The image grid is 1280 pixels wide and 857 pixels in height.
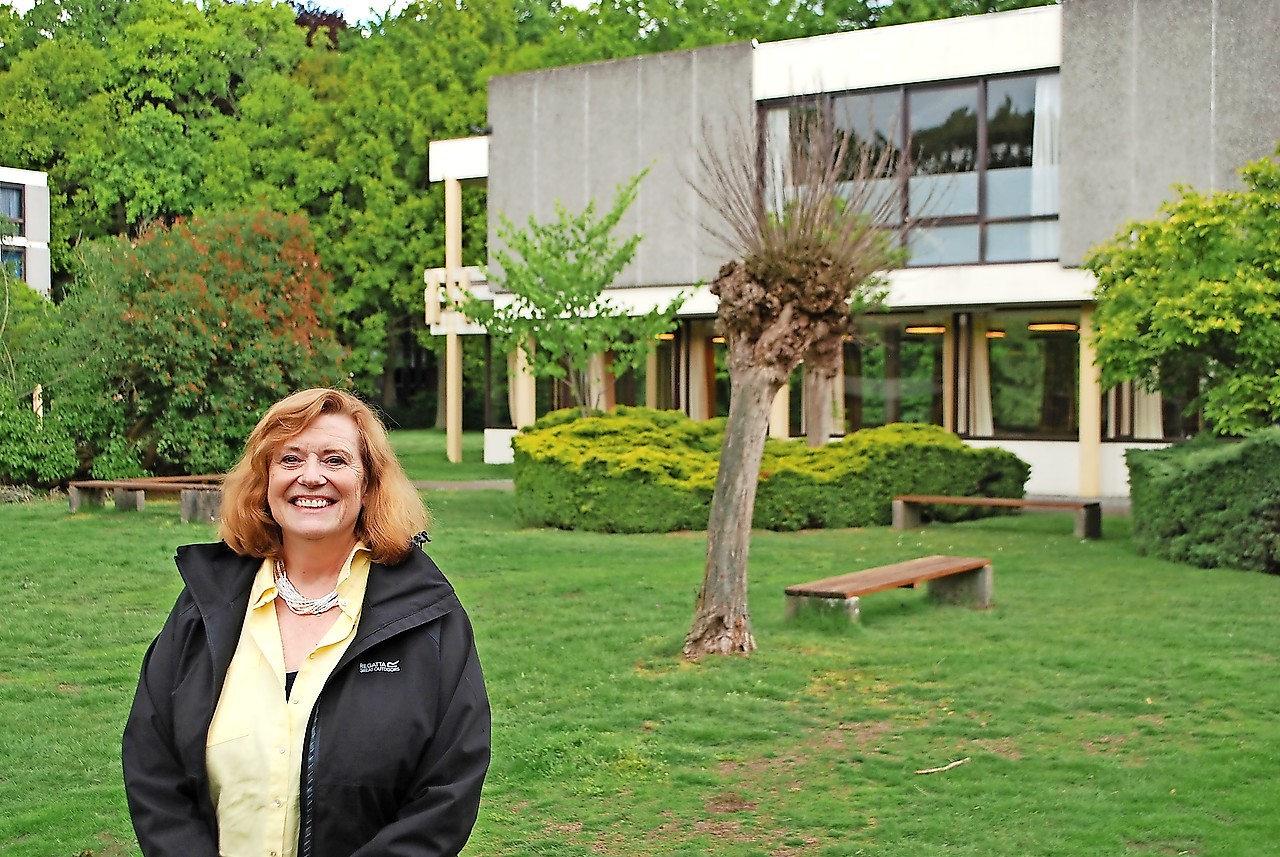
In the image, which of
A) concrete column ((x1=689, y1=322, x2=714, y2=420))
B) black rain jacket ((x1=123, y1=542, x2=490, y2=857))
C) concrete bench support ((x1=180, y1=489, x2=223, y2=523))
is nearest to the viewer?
black rain jacket ((x1=123, y1=542, x2=490, y2=857))

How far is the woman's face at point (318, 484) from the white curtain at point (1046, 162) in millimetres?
21781

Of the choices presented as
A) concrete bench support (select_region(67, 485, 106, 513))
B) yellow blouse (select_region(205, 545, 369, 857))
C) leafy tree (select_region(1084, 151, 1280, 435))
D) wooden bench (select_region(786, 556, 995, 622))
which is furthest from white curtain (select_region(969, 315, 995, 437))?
yellow blouse (select_region(205, 545, 369, 857))

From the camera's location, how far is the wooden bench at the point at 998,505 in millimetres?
18000

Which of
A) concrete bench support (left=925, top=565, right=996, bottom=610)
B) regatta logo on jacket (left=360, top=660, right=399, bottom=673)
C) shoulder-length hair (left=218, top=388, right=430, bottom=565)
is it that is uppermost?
shoulder-length hair (left=218, top=388, right=430, bottom=565)

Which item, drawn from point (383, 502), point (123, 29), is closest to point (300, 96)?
point (123, 29)

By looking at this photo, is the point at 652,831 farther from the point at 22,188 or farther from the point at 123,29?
the point at 123,29

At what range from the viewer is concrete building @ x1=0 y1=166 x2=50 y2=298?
5016 cm

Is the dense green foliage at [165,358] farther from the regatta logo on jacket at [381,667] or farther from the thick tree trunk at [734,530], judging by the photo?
the regatta logo on jacket at [381,667]

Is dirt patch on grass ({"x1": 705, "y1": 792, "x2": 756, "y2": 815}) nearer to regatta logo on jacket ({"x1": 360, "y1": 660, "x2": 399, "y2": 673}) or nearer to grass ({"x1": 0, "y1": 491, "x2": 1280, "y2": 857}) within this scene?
grass ({"x1": 0, "y1": 491, "x2": 1280, "y2": 857})

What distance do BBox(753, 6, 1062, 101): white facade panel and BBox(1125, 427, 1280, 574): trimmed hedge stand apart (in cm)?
1020

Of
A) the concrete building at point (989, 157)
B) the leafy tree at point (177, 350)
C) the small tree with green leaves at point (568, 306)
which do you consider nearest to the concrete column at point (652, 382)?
the concrete building at point (989, 157)

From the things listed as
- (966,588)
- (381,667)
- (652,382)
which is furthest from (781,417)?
(381,667)

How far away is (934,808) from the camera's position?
6.49 metres

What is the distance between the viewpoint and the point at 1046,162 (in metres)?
24.0
